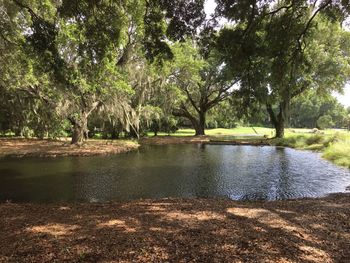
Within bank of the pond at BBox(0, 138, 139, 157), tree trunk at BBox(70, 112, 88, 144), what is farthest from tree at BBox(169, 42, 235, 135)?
bank of the pond at BBox(0, 138, 139, 157)

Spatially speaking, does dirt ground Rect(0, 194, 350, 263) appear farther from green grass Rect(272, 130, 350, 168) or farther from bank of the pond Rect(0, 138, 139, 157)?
bank of the pond Rect(0, 138, 139, 157)

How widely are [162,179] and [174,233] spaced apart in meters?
7.49

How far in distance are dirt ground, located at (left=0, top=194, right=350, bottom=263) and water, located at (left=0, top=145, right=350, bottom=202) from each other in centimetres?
250

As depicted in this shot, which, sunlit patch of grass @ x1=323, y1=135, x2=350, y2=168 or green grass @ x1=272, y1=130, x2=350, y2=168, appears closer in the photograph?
sunlit patch of grass @ x1=323, y1=135, x2=350, y2=168

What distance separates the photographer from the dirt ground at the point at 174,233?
434 cm

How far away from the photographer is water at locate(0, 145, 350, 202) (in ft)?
34.1

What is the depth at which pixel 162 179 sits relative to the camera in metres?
12.8

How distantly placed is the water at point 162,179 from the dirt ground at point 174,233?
2.50 m

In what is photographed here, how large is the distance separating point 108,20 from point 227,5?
368cm

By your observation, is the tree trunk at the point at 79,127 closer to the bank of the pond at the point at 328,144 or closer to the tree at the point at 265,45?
the tree at the point at 265,45

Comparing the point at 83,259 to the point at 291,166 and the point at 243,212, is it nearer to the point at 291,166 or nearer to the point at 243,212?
the point at 243,212

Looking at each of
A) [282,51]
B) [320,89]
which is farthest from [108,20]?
[320,89]

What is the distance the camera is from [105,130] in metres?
32.1

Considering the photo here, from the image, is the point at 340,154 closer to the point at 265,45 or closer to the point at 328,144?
the point at 328,144
